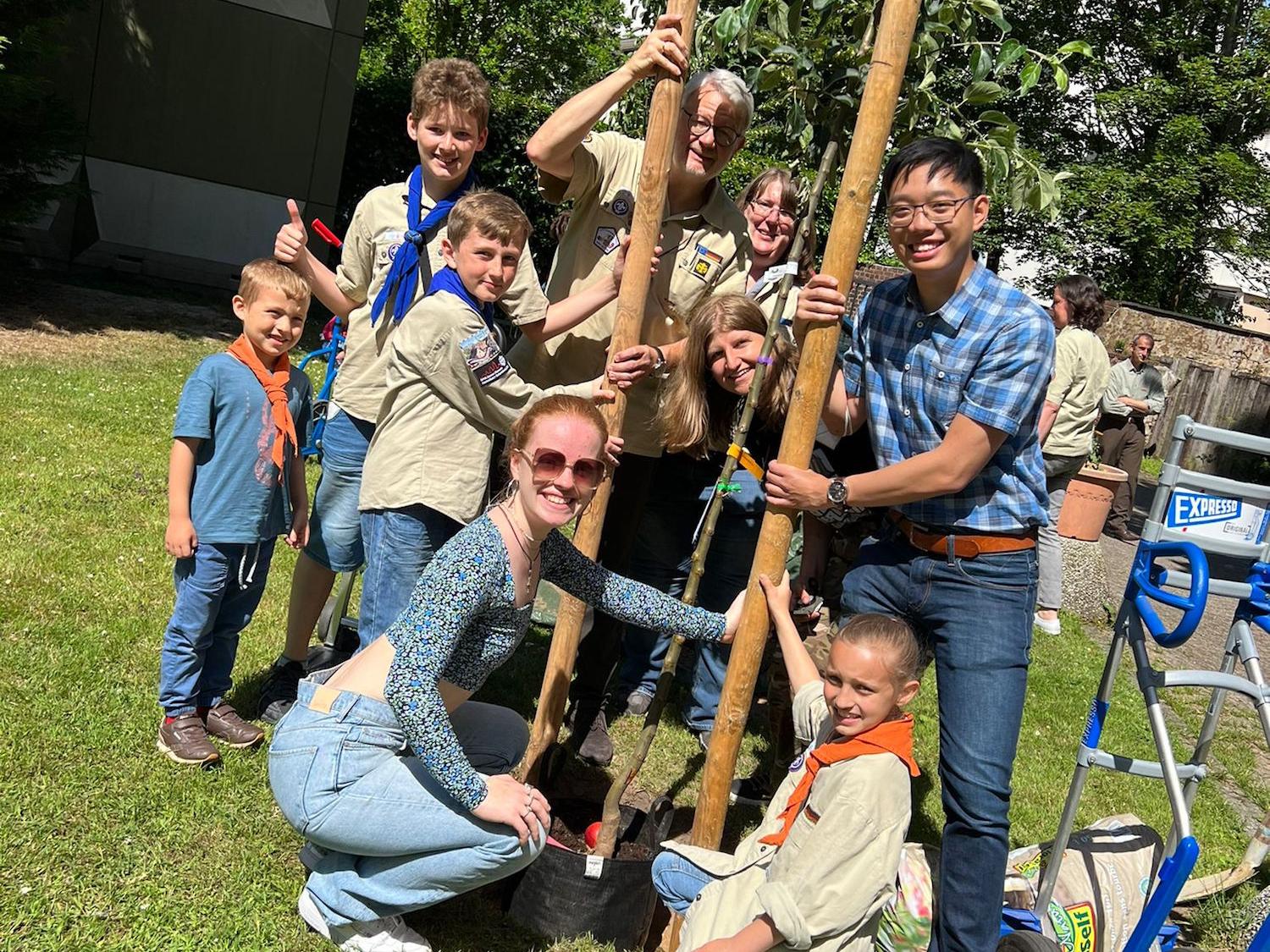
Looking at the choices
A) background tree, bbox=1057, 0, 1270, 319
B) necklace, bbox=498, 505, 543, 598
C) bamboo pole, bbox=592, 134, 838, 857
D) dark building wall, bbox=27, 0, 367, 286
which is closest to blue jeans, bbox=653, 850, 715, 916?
bamboo pole, bbox=592, 134, 838, 857

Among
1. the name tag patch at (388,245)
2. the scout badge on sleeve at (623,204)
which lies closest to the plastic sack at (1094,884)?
the scout badge on sleeve at (623,204)

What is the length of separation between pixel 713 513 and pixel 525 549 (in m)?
0.58

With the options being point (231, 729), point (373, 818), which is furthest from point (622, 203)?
point (231, 729)

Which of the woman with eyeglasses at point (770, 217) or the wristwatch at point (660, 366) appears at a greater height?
the woman with eyeglasses at point (770, 217)

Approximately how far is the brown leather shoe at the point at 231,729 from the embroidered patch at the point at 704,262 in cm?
219

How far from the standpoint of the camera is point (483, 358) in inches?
122

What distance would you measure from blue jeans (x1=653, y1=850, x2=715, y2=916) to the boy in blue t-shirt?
64.7 inches

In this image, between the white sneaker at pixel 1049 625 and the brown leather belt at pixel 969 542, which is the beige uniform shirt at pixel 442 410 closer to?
the brown leather belt at pixel 969 542

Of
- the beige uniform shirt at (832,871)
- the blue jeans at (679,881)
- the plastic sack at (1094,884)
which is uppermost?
the beige uniform shirt at (832,871)

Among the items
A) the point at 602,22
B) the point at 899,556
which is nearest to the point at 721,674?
the point at 899,556

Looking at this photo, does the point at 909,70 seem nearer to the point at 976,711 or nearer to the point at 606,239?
the point at 606,239

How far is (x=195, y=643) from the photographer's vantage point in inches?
139

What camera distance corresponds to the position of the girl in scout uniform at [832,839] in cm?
231

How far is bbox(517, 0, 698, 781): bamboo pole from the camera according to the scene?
2.93 metres
